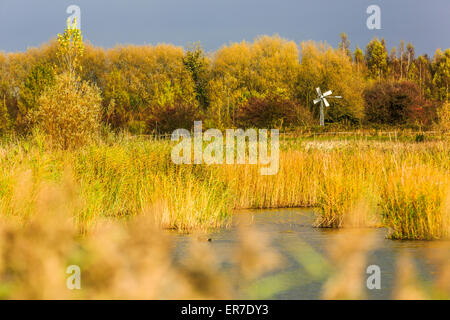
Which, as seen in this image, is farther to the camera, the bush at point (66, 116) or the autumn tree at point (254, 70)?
the autumn tree at point (254, 70)

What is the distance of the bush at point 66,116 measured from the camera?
14398 millimetres

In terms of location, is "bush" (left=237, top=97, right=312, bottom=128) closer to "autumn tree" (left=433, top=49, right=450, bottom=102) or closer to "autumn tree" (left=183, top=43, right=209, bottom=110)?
"autumn tree" (left=183, top=43, right=209, bottom=110)

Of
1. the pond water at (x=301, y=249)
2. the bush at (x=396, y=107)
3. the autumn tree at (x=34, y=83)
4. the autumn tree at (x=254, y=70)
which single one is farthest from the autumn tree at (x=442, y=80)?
the pond water at (x=301, y=249)

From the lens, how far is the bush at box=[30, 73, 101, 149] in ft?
47.2

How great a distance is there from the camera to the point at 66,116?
14.5 meters

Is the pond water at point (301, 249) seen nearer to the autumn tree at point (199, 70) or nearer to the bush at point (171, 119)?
the bush at point (171, 119)

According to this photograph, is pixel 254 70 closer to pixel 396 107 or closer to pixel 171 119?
pixel 396 107

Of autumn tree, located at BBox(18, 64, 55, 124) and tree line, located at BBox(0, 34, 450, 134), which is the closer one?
autumn tree, located at BBox(18, 64, 55, 124)

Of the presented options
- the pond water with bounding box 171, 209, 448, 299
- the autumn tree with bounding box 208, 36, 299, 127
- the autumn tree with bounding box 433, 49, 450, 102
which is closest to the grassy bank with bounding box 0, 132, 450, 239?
the pond water with bounding box 171, 209, 448, 299

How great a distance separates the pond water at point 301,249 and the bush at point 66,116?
4858 mm

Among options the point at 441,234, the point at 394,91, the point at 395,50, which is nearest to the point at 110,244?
the point at 441,234

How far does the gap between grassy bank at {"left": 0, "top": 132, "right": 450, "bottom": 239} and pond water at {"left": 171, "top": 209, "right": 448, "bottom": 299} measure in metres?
0.37

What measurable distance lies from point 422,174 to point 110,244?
5716mm

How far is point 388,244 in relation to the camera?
8422 mm
